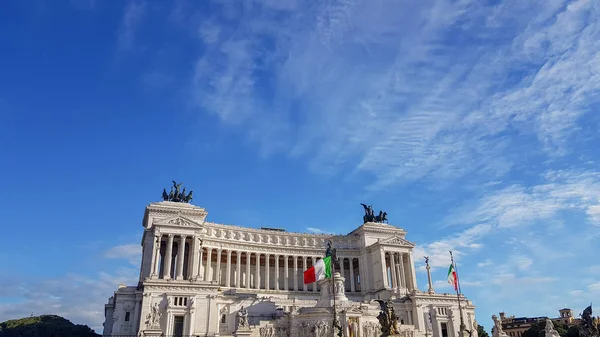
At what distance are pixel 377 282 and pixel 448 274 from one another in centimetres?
2776

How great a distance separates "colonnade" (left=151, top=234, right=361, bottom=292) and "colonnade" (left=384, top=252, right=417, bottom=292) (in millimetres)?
7415

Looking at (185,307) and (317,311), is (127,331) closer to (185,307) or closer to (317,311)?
(185,307)

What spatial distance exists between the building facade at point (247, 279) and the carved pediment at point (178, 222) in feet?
0.50

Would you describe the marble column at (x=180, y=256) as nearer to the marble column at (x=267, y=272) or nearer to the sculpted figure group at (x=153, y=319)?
the sculpted figure group at (x=153, y=319)

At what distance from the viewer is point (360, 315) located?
57562 millimetres

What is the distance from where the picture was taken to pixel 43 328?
8388cm

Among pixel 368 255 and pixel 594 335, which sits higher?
pixel 368 255

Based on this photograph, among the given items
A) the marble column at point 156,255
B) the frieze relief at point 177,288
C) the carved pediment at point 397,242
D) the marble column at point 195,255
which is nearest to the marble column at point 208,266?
the marble column at point 195,255

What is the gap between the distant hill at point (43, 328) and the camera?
3201 inches

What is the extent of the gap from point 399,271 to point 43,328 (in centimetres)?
6458

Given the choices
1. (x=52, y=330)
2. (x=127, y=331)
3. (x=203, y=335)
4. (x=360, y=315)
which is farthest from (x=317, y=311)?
(x=52, y=330)

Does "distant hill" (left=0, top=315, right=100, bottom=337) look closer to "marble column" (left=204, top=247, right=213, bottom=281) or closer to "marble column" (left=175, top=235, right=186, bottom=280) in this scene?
"marble column" (left=204, top=247, right=213, bottom=281)

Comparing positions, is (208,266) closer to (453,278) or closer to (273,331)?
(273,331)

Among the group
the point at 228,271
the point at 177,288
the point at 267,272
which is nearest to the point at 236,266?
the point at 228,271
